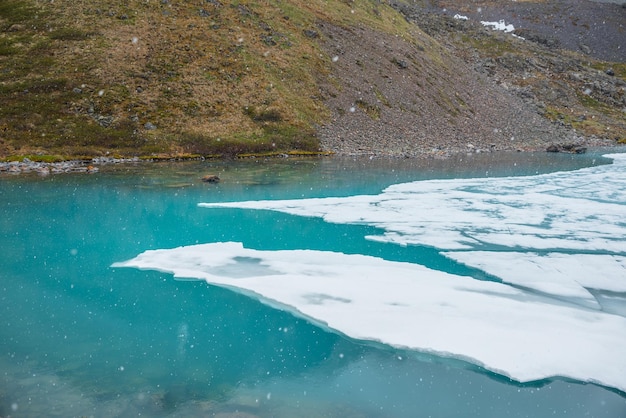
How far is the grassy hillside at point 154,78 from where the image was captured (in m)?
46.6

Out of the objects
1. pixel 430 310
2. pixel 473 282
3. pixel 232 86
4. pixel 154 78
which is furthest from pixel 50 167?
pixel 430 310

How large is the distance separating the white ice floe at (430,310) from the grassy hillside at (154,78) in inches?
1375

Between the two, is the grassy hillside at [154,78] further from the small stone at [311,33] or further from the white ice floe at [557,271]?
the white ice floe at [557,271]

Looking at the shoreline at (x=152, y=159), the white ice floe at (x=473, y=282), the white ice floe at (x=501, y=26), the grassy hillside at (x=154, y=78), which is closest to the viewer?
the white ice floe at (x=473, y=282)

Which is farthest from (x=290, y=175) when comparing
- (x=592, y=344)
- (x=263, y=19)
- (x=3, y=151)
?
(x=263, y=19)

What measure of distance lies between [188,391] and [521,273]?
10.6 m

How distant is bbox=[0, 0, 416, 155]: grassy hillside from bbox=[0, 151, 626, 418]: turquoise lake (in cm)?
2759

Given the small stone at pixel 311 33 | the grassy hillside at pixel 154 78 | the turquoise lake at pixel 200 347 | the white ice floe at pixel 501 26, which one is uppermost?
the white ice floe at pixel 501 26

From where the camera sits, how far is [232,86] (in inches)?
2235

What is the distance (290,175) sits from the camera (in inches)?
1449

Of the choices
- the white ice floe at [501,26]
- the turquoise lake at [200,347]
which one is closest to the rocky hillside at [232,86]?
the turquoise lake at [200,347]

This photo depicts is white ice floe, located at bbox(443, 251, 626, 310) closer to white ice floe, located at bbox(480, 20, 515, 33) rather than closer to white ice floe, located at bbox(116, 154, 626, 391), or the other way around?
white ice floe, located at bbox(116, 154, 626, 391)

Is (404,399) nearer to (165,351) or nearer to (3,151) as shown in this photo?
(165,351)

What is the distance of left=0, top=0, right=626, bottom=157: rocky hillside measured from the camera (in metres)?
47.9
